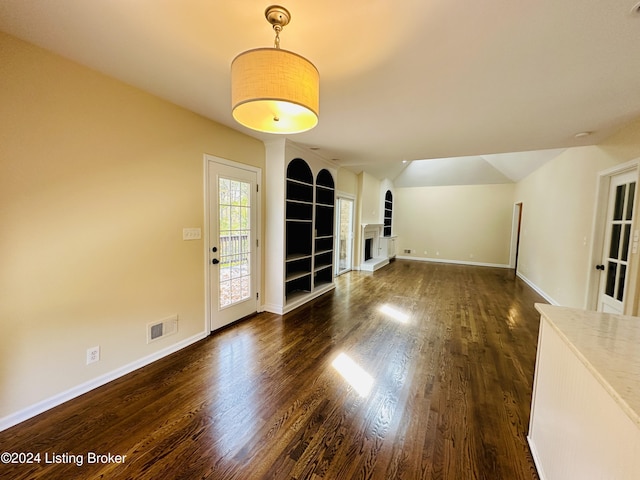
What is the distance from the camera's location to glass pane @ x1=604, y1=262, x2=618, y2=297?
305 cm

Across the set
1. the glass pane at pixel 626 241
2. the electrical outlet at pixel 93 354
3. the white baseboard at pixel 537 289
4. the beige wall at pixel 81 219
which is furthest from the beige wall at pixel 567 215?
the electrical outlet at pixel 93 354

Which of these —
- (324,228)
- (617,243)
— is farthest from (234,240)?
(617,243)

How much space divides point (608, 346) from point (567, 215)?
423 centimetres

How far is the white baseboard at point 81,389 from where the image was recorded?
1.75 metres

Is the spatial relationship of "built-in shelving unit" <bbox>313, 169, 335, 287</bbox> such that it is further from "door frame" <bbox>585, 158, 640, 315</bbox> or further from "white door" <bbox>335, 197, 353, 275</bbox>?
"door frame" <bbox>585, 158, 640, 315</bbox>

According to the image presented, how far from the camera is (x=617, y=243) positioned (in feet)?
10.0

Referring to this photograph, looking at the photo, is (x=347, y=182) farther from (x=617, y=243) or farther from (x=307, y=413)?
(x=307, y=413)

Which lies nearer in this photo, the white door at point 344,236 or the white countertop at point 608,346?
the white countertop at point 608,346

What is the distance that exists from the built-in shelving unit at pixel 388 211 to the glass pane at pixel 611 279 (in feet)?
20.3

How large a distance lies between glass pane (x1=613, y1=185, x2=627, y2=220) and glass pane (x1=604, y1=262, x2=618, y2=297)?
22.5 inches

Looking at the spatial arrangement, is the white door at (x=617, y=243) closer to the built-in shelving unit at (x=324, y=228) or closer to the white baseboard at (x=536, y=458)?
the white baseboard at (x=536, y=458)

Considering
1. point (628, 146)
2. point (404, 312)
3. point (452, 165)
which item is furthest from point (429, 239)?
point (628, 146)

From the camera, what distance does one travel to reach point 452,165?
8.21m

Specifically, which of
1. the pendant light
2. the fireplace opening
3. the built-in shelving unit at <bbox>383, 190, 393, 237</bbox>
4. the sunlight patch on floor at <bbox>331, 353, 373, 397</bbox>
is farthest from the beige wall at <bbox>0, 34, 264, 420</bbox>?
the built-in shelving unit at <bbox>383, 190, 393, 237</bbox>
